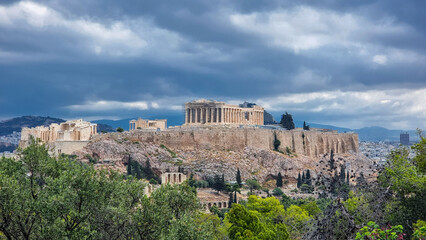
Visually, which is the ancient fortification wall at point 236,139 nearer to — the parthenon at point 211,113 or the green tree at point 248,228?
the parthenon at point 211,113

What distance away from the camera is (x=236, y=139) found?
112 metres

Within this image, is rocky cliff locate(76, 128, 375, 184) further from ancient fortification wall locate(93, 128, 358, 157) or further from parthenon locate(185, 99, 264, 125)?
parthenon locate(185, 99, 264, 125)

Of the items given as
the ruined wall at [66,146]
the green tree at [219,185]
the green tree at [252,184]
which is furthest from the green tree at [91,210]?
the green tree at [252,184]

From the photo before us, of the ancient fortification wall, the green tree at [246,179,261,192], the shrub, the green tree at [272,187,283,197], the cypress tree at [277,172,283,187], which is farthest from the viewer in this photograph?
the ancient fortification wall

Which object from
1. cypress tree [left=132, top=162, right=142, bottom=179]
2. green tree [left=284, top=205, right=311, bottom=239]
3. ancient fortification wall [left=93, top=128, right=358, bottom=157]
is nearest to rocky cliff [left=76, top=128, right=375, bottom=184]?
ancient fortification wall [left=93, top=128, right=358, bottom=157]

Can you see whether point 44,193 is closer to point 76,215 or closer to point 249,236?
point 76,215

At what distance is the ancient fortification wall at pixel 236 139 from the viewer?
10512 centimetres

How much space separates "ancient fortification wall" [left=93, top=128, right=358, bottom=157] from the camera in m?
105

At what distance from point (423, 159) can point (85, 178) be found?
82.5 feet

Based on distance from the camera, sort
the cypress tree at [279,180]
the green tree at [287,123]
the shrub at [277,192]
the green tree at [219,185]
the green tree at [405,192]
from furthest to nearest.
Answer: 1. the green tree at [287,123]
2. the cypress tree at [279,180]
3. the shrub at [277,192]
4. the green tree at [219,185]
5. the green tree at [405,192]

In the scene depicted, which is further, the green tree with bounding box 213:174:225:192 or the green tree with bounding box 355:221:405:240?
the green tree with bounding box 213:174:225:192

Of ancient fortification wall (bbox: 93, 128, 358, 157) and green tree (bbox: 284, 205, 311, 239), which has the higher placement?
ancient fortification wall (bbox: 93, 128, 358, 157)

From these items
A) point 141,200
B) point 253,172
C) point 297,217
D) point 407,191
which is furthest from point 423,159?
point 253,172

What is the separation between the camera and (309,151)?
129m
